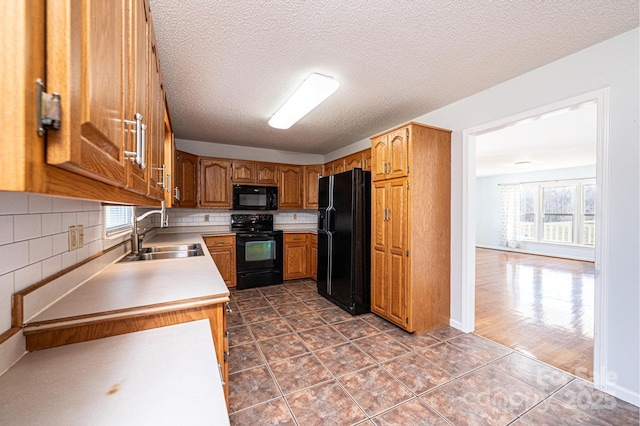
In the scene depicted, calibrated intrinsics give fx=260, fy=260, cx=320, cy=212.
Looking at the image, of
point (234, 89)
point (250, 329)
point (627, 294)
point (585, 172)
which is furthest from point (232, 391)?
point (585, 172)

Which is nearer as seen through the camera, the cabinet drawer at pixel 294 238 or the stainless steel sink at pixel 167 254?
the stainless steel sink at pixel 167 254

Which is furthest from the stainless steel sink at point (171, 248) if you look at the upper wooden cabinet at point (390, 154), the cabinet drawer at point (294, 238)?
the upper wooden cabinet at point (390, 154)

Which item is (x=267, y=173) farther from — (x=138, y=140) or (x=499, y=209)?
(x=499, y=209)

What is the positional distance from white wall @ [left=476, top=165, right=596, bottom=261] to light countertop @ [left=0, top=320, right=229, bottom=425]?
9003 mm

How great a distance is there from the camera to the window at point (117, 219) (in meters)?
1.82

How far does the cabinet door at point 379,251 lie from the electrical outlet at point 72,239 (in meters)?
2.54

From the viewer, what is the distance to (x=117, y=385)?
0.70 m

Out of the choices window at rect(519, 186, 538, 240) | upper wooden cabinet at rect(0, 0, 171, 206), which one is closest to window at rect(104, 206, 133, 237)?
upper wooden cabinet at rect(0, 0, 171, 206)

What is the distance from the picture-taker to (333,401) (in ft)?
5.64

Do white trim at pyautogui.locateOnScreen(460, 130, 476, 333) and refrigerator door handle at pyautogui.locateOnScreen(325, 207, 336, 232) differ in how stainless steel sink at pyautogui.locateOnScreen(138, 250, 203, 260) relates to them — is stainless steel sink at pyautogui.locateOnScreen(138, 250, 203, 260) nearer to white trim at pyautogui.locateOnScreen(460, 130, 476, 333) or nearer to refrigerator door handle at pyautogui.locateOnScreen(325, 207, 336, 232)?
refrigerator door handle at pyautogui.locateOnScreen(325, 207, 336, 232)

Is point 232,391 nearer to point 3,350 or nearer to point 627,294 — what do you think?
point 3,350

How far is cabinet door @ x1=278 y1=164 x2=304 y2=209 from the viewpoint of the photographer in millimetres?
4789

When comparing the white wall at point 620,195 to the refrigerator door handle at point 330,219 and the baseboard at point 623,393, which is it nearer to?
the baseboard at point 623,393

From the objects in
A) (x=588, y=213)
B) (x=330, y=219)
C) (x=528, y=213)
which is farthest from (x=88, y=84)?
(x=528, y=213)
